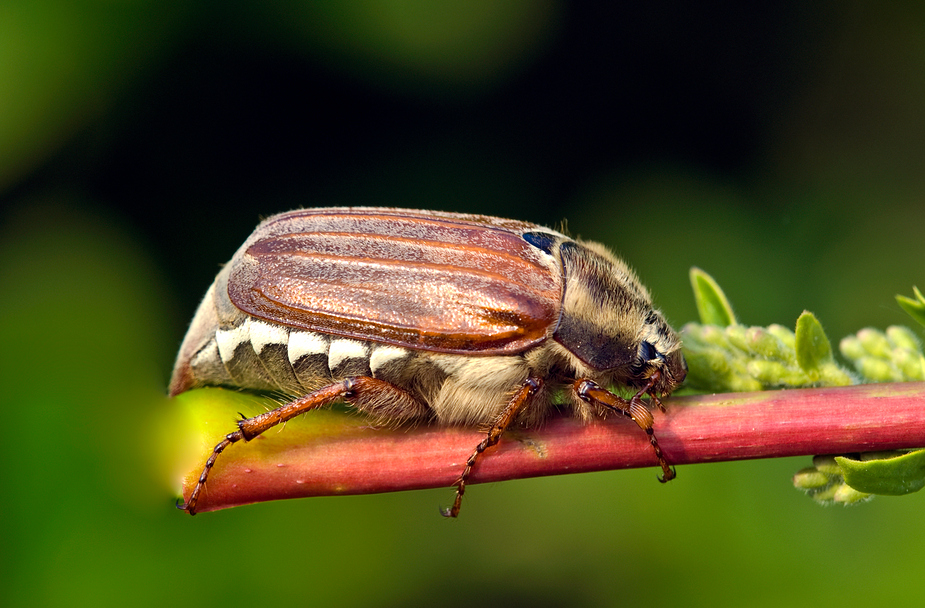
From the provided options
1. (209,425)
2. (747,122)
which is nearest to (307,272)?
(209,425)

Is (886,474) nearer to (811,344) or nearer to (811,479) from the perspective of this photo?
(811,479)

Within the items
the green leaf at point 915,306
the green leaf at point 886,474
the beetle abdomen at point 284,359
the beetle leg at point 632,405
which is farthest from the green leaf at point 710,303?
the beetle abdomen at point 284,359

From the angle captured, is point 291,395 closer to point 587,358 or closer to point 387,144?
point 587,358

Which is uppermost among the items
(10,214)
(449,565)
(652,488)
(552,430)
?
(10,214)

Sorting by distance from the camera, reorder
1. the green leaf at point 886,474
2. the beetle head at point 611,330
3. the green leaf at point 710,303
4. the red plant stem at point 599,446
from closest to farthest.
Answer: the green leaf at point 886,474 < the red plant stem at point 599,446 < the green leaf at point 710,303 < the beetle head at point 611,330

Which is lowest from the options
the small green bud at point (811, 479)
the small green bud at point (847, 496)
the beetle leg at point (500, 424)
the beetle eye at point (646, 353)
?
the small green bud at point (847, 496)

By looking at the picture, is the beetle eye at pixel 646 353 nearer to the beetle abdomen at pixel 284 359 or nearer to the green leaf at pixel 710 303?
the green leaf at pixel 710 303

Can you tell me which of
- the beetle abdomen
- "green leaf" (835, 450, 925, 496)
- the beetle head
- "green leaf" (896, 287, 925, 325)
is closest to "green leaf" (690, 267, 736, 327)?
the beetle head
